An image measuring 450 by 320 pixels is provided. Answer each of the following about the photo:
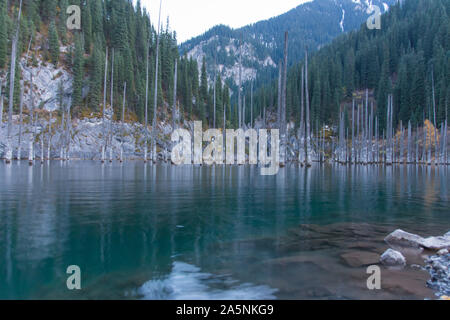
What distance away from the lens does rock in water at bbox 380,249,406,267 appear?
444 centimetres

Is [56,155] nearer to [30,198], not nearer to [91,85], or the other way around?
[91,85]

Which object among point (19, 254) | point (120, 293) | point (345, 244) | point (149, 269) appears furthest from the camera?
point (345, 244)

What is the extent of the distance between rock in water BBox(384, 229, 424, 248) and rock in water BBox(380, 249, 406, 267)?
37.7 inches

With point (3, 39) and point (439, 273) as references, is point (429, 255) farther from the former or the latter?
point (3, 39)

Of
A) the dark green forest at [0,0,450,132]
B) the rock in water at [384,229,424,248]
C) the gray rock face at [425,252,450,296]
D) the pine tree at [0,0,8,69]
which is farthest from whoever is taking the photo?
the dark green forest at [0,0,450,132]

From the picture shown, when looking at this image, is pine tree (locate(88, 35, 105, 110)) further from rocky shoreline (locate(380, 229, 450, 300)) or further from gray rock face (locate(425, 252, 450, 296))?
gray rock face (locate(425, 252, 450, 296))

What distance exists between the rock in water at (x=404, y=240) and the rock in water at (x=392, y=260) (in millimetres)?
959

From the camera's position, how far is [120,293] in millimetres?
3297

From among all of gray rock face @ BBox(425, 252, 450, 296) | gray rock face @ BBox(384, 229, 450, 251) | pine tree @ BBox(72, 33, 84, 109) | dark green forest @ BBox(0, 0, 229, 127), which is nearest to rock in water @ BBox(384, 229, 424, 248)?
gray rock face @ BBox(384, 229, 450, 251)

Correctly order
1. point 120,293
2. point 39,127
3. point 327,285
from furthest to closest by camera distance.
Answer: point 39,127 → point 327,285 → point 120,293

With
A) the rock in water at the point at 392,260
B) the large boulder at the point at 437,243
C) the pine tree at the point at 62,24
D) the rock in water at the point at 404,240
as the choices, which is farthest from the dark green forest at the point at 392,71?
the rock in water at the point at 392,260
